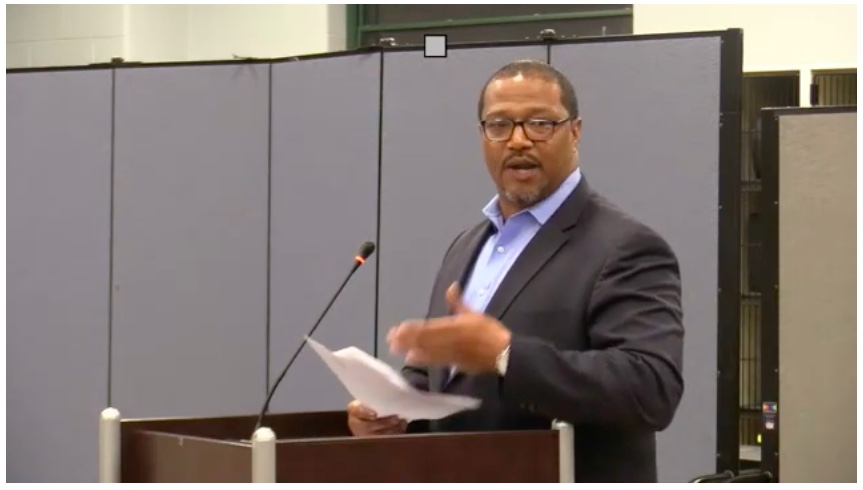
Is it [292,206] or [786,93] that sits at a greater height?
[786,93]

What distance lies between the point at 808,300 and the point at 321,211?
1549 millimetres

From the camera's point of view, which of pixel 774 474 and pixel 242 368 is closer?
pixel 774 474

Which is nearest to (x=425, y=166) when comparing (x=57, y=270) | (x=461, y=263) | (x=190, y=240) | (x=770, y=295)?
(x=190, y=240)

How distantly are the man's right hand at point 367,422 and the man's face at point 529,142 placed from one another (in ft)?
1.34

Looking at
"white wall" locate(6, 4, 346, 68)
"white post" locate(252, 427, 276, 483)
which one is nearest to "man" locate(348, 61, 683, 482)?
"white post" locate(252, 427, 276, 483)

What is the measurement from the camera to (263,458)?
1397mm

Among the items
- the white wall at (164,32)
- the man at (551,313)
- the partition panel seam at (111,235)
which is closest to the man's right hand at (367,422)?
the man at (551,313)

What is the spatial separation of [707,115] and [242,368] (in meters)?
1.76

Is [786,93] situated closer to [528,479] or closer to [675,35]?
[675,35]

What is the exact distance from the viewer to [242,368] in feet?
13.6

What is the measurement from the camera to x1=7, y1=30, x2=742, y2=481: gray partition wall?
3.52m

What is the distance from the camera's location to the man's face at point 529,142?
187cm

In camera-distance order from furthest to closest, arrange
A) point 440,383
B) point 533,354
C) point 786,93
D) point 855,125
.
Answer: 1. point 786,93
2. point 855,125
3. point 440,383
4. point 533,354
